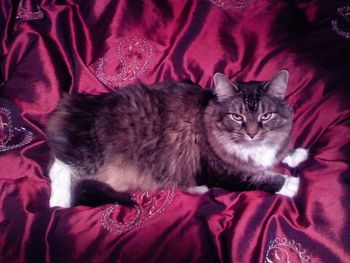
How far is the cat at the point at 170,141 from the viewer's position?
4.08 feet

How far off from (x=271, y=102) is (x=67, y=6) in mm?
956

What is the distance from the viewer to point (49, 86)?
1469mm

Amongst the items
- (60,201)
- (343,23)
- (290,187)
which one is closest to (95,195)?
(60,201)

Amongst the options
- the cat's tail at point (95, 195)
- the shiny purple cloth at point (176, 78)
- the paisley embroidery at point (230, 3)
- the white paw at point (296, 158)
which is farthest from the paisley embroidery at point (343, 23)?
the cat's tail at point (95, 195)

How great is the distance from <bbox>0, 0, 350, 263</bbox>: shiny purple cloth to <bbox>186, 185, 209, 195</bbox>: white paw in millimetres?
53

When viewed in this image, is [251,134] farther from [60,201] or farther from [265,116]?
[60,201]

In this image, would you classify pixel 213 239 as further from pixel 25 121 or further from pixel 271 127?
pixel 25 121

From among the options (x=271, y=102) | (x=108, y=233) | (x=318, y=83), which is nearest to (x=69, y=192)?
(x=108, y=233)

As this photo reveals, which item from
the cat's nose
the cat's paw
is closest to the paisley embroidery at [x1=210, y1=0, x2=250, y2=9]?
the cat's nose

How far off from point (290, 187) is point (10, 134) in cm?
109

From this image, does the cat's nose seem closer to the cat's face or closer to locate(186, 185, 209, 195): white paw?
the cat's face

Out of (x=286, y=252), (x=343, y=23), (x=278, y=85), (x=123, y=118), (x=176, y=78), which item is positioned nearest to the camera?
(x=286, y=252)

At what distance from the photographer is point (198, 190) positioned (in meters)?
1.34

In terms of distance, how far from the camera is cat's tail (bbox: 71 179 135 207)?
1240 mm
